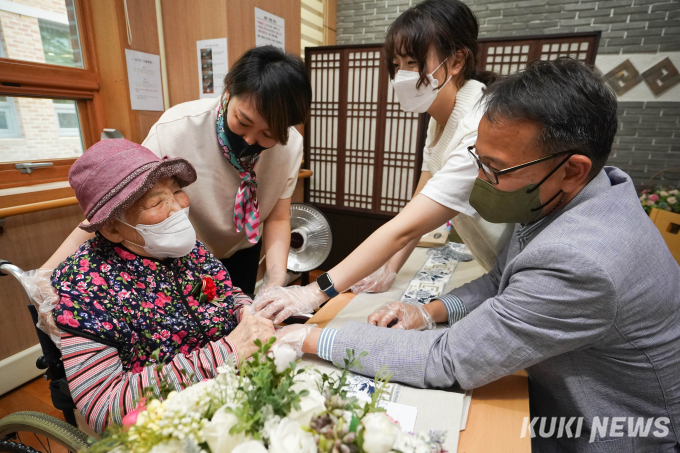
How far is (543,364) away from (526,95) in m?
0.73

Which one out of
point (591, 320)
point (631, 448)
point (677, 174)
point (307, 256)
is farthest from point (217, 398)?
point (677, 174)

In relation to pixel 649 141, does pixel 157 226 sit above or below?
below

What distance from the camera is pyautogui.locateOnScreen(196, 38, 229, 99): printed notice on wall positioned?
104 inches

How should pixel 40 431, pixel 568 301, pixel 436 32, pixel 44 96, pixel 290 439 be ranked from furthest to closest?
pixel 44 96, pixel 436 32, pixel 40 431, pixel 568 301, pixel 290 439

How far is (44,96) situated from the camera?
7.60 ft

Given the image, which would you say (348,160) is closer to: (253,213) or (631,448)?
(253,213)

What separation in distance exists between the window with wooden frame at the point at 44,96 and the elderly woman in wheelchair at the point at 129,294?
54.8 inches

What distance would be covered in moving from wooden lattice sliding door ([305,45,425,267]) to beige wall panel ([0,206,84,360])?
2307mm

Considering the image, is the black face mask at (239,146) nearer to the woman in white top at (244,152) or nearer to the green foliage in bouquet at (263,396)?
the woman in white top at (244,152)

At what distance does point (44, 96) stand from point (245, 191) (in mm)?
1693

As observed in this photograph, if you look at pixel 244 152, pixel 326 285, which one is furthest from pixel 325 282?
pixel 244 152

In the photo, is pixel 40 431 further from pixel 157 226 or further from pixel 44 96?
pixel 44 96

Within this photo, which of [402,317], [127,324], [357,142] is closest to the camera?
[127,324]

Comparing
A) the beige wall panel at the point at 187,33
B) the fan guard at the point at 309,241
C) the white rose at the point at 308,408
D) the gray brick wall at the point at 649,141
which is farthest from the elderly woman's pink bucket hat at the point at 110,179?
the gray brick wall at the point at 649,141
